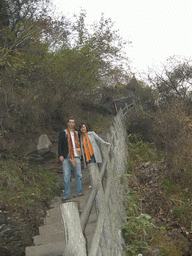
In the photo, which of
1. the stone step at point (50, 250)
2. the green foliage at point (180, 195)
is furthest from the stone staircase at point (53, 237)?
the green foliage at point (180, 195)

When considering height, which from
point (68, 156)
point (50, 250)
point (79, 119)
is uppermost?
point (79, 119)

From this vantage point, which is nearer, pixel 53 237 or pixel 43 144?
pixel 53 237

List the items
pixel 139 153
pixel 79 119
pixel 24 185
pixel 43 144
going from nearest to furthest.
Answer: pixel 24 185, pixel 43 144, pixel 139 153, pixel 79 119

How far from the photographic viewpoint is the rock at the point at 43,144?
11059 millimetres

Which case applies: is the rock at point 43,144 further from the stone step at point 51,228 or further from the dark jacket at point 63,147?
the stone step at point 51,228

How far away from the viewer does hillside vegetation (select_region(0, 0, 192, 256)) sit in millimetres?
6859

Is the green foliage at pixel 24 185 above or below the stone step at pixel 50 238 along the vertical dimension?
above

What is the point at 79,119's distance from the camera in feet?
46.3

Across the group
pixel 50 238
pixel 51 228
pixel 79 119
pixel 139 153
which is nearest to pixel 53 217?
pixel 51 228

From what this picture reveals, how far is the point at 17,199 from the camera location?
834cm

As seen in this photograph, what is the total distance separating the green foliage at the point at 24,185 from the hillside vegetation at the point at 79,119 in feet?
0.10

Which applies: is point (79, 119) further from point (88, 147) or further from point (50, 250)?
point (50, 250)

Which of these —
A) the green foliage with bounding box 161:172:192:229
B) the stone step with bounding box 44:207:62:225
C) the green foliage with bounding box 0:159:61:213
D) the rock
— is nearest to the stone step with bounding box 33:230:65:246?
the stone step with bounding box 44:207:62:225

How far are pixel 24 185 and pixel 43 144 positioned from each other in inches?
91.5
